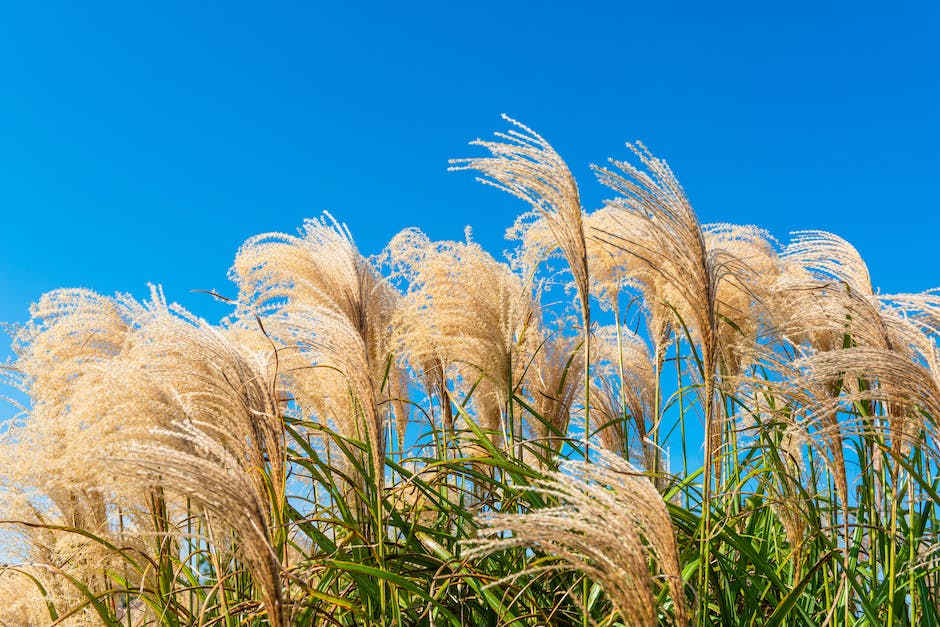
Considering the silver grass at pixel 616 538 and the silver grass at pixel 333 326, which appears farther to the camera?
the silver grass at pixel 333 326

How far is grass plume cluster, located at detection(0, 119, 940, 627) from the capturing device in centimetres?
226

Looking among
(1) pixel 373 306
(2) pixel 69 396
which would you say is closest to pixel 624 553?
(1) pixel 373 306

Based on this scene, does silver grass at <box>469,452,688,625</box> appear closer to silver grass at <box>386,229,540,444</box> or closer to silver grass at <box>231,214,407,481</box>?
silver grass at <box>231,214,407,481</box>

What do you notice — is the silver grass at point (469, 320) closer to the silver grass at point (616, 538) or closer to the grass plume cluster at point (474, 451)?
the grass plume cluster at point (474, 451)

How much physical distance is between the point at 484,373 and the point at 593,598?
1266 mm

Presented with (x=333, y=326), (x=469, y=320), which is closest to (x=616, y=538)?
(x=333, y=326)

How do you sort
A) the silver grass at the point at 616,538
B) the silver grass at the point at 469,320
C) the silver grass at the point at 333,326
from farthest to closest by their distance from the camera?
1. the silver grass at the point at 469,320
2. the silver grass at the point at 333,326
3. the silver grass at the point at 616,538

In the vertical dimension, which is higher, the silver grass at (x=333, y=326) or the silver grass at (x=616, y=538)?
the silver grass at (x=333, y=326)

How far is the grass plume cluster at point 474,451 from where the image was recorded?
89.1 inches

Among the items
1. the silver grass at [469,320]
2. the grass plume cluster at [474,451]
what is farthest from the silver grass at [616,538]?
the silver grass at [469,320]

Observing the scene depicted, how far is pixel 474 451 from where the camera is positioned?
14.0 ft

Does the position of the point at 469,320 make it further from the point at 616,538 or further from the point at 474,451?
the point at 616,538

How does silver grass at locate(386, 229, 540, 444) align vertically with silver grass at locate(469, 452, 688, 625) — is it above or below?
above

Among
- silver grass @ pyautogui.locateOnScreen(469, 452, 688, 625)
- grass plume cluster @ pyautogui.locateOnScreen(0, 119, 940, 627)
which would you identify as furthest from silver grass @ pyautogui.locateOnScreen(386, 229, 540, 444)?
silver grass @ pyautogui.locateOnScreen(469, 452, 688, 625)
